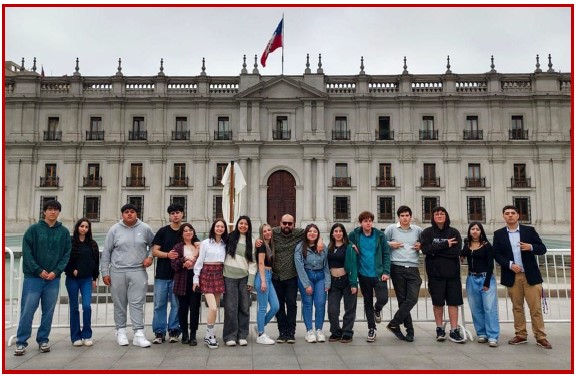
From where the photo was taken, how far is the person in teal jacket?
249 inches

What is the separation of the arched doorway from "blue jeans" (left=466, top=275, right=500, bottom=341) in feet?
78.0

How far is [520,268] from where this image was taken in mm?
6191

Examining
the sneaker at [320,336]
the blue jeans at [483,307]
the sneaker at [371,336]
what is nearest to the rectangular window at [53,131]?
the sneaker at [320,336]

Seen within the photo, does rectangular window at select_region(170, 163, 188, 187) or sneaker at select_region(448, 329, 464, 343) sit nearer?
sneaker at select_region(448, 329, 464, 343)

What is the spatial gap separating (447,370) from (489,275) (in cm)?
188

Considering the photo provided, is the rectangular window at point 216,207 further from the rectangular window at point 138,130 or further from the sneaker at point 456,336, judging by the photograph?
the sneaker at point 456,336

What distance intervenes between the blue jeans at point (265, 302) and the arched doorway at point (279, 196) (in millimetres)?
23651

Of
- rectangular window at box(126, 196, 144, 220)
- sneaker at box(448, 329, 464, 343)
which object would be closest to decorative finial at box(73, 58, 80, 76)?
rectangular window at box(126, 196, 144, 220)

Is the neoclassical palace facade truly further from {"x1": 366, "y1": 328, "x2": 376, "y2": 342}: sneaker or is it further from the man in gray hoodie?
the man in gray hoodie

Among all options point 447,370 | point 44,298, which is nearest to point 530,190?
point 447,370

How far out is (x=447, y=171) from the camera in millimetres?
29812

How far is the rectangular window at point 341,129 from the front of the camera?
30.5 m

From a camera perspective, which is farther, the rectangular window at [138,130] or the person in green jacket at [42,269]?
the rectangular window at [138,130]

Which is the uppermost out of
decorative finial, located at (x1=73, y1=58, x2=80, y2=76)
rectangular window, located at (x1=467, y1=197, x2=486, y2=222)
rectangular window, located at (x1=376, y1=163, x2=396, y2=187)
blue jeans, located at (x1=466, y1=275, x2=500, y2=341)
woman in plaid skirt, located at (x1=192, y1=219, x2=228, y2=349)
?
decorative finial, located at (x1=73, y1=58, x2=80, y2=76)
